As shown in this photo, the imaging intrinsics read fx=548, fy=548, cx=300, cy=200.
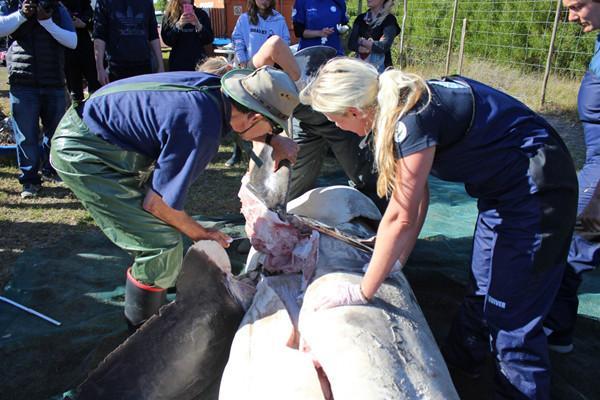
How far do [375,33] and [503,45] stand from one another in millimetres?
7106

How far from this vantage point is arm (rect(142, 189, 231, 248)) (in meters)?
2.20

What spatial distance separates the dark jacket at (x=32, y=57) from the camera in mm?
4488

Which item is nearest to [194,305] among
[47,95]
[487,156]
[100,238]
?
[487,156]

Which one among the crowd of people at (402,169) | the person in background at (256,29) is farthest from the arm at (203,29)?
the crowd of people at (402,169)

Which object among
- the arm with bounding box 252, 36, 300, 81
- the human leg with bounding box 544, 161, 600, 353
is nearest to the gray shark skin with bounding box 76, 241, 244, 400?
the arm with bounding box 252, 36, 300, 81

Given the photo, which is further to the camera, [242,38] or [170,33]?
[170,33]

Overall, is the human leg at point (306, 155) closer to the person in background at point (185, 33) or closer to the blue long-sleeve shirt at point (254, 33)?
the blue long-sleeve shirt at point (254, 33)

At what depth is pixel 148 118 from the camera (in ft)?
7.13

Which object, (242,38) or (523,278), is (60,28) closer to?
(242,38)

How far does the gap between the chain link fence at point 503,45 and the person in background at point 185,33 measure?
5.71m

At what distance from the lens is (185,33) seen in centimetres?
541

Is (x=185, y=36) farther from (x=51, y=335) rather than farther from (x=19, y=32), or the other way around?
(x=51, y=335)

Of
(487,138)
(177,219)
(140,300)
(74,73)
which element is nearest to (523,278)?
(487,138)

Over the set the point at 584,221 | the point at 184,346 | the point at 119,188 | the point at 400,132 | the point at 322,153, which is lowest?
the point at 184,346
